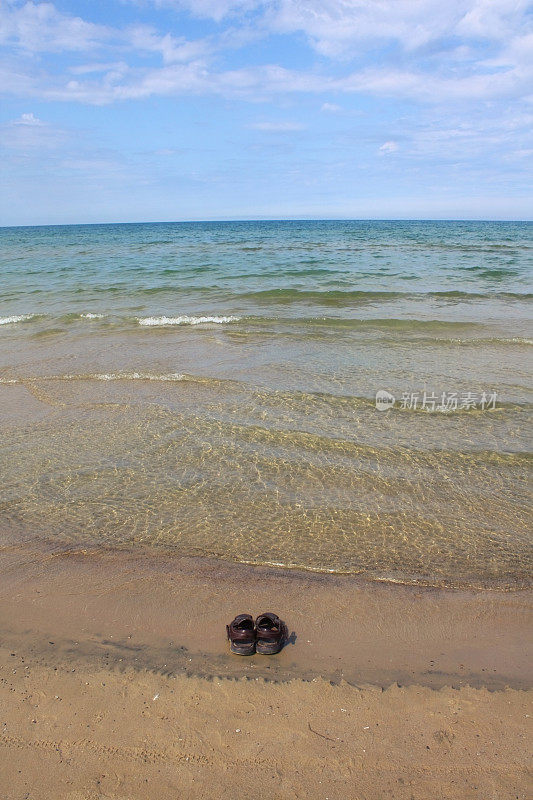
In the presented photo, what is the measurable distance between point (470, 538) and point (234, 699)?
2.36 m

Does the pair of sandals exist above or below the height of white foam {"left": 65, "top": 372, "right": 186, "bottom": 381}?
above

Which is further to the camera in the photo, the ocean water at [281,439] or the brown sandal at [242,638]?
the ocean water at [281,439]

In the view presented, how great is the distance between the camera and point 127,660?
10.1 feet

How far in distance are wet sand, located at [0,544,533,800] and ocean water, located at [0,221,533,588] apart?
387 mm

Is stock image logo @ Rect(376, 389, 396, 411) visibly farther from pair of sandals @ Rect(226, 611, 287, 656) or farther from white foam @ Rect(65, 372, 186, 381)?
pair of sandals @ Rect(226, 611, 287, 656)

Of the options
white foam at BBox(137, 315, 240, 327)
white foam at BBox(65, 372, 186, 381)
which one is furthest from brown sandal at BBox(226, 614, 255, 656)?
white foam at BBox(137, 315, 240, 327)

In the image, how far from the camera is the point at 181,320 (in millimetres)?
13289

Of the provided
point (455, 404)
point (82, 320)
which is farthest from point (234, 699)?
point (82, 320)

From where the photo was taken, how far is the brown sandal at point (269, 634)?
3057 mm

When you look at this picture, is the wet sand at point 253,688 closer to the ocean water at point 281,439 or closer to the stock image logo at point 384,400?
the ocean water at point 281,439

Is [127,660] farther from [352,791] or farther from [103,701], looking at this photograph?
[352,791]
